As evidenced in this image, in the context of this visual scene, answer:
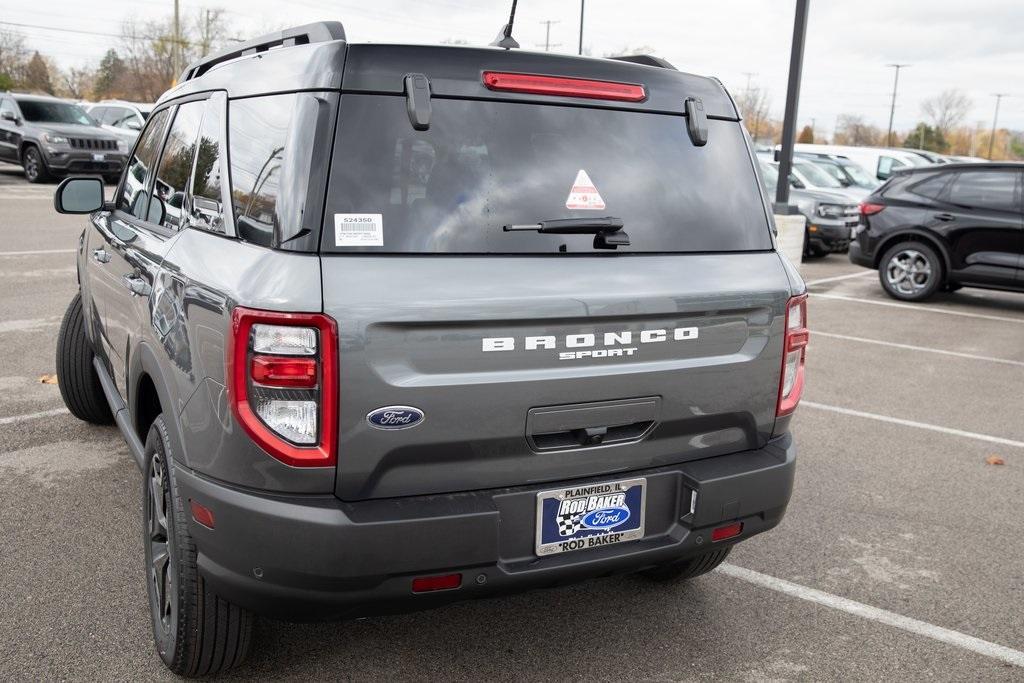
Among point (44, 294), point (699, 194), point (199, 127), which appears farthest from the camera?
point (44, 294)

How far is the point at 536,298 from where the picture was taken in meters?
2.58

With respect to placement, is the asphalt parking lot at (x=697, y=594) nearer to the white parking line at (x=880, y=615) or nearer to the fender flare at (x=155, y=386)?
the white parking line at (x=880, y=615)

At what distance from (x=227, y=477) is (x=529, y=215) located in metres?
1.09

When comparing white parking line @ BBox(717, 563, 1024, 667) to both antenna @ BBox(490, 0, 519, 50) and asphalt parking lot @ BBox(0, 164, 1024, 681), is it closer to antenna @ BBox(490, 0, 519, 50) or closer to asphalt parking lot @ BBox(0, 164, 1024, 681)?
asphalt parking lot @ BBox(0, 164, 1024, 681)

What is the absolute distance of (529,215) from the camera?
2.68 metres

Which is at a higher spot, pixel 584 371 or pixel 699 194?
pixel 699 194

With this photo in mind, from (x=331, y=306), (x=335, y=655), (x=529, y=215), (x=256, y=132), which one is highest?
(x=256, y=132)

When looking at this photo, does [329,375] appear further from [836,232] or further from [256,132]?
[836,232]

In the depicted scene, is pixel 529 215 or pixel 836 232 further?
pixel 836 232

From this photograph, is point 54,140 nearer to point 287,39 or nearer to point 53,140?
point 53,140

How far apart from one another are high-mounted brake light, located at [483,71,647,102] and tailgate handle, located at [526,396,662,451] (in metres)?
0.92

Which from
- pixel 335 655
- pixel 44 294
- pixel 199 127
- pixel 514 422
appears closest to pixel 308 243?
pixel 514 422

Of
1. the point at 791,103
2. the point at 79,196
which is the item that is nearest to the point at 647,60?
the point at 79,196

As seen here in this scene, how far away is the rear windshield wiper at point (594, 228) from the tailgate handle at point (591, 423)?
466 millimetres
